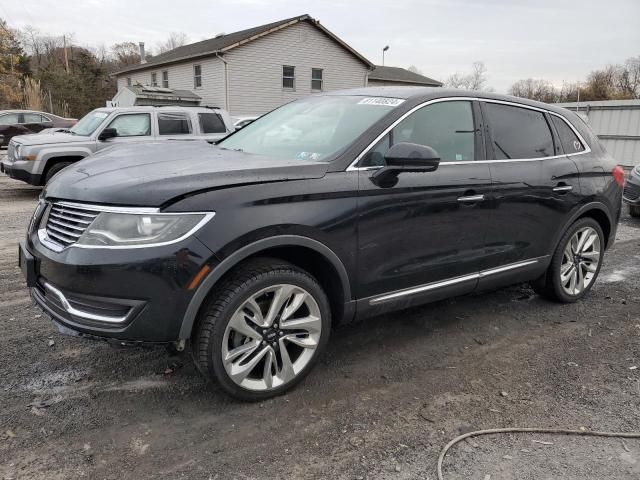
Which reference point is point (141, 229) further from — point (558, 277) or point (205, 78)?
point (205, 78)

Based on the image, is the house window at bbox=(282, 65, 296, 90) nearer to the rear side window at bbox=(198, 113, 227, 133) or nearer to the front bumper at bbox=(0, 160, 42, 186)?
the rear side window at bbox=(198, 113, 227, 133)

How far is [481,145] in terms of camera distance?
152 inches

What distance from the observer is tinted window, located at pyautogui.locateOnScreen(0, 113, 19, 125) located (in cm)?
1770

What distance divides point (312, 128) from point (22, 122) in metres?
18.1

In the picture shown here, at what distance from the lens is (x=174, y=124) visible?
1006 cm

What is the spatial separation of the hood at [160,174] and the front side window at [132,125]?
22.2ft

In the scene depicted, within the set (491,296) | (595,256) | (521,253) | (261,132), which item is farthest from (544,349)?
(261,132)

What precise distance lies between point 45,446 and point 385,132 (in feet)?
8.55

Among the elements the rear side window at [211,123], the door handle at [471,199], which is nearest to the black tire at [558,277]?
the door handle at [471,199]

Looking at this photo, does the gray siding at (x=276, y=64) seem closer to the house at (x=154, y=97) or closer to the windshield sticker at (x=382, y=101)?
the house at (x=154, y=97)

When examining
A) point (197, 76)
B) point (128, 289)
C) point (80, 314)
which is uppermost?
point (197, 76)

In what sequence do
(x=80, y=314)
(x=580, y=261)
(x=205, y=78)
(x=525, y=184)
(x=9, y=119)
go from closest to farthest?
(x=80, y=314) < (x=525, y=184) < (x=580, y=261) < (x=9, y=119) < (x=205, y=78)

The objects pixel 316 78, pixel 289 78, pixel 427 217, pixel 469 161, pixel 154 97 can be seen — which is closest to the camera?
pixel 427 217

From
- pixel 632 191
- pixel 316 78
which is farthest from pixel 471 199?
pixel 316 78
